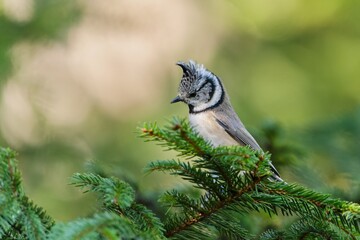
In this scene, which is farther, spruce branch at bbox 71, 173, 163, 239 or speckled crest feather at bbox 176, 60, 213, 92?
speckled crest feather at bbox 176, 60, 213, 92

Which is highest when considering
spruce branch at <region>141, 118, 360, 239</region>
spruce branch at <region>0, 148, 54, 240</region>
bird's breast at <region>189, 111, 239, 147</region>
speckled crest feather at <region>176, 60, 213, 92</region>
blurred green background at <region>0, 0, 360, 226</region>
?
blurred green background at <region>0, 0, 360, 226</region>

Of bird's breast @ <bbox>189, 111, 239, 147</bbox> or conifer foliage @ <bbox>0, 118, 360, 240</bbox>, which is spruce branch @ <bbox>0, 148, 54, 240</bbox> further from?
bird's breast @ <bbox>189, 111, 239, 147</bbox>

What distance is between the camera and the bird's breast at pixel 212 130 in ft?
12.2

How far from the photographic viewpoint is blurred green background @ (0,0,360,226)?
448cm

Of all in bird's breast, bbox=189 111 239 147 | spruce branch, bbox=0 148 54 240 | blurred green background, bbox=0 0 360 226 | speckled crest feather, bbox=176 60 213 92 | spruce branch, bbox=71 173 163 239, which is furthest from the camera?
blurred green background, bbox=0 0 360 226

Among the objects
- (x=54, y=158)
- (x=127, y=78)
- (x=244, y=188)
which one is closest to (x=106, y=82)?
(x=127, y=78)

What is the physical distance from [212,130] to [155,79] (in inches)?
132

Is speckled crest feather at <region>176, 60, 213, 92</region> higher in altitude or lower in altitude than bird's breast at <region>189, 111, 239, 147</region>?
higher

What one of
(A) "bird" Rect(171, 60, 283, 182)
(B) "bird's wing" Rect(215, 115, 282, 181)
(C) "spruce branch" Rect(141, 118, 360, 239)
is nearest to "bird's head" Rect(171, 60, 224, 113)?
(A) "bird" Rect(171, 60, 283, 182)

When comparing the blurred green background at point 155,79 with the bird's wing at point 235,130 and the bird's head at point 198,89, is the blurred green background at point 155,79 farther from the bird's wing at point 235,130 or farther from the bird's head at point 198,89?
the bird's head at point 198,89

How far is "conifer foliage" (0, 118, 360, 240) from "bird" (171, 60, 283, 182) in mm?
1463

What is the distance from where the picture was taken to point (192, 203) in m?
2.15

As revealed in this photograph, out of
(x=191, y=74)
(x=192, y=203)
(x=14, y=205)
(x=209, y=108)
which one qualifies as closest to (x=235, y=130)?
(x=209, y=108)

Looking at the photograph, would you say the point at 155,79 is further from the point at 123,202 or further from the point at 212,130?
the point at 123,202
